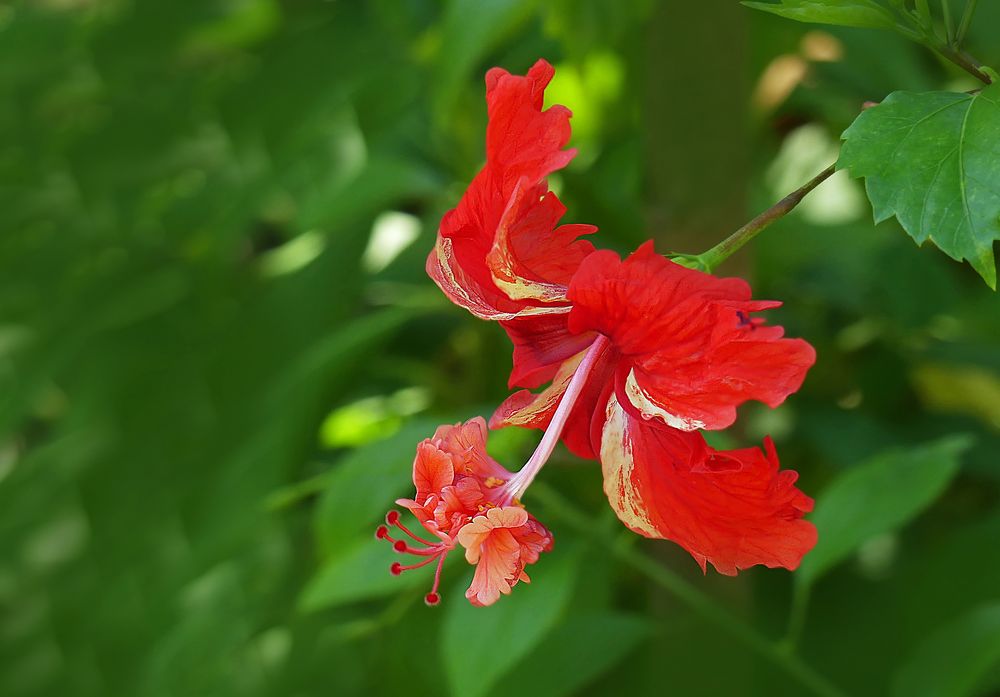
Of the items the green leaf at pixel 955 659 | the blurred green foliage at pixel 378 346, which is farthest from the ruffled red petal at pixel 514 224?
the green leaf at pixel 955 659

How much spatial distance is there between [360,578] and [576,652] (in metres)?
0.11

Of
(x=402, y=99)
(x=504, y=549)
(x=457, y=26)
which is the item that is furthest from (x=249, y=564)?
(x=504, y=549)

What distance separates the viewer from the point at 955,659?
0.51m

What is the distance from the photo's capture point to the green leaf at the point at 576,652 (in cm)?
54

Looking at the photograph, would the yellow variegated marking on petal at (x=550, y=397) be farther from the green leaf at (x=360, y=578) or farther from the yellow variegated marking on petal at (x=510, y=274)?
the green leaf at (x=360, y=578)

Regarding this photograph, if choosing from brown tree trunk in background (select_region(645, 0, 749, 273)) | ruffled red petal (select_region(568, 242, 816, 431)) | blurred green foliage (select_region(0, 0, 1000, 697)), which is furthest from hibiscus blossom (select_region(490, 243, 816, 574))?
brown tree trunk in background (select_region(645, 0, 749, 273))

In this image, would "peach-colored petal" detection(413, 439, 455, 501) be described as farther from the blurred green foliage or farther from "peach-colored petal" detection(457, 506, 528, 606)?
the blurred green foliage

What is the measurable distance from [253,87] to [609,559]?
0.44 m

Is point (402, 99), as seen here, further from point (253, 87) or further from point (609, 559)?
point (609, 559)

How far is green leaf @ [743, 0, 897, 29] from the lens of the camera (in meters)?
0.25

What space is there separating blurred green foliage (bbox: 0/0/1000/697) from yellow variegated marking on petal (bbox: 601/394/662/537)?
214 mm

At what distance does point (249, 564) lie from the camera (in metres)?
0.81

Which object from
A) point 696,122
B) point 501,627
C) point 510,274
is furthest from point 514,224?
point 696,122

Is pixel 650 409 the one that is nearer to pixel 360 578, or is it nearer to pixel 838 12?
pixel 838 12
